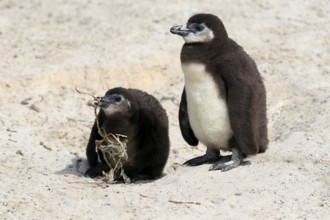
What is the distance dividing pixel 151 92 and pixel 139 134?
235 centimetres

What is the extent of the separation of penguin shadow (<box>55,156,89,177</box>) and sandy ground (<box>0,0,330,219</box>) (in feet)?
0.05

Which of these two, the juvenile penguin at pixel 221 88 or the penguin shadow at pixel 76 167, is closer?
the juvenile penguin at pixel 221 88

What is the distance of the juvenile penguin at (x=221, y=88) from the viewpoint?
6949mm

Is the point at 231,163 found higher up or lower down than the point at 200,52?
lower down

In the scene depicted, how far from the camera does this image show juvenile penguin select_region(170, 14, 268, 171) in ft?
22.8

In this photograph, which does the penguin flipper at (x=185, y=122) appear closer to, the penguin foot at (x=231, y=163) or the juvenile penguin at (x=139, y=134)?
the juvenile penguin at (x=139, y=134)

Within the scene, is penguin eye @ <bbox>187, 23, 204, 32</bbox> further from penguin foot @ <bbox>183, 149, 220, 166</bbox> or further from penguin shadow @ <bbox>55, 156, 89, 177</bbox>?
penguin shadow @ <bbox>55, 156, 89, 177</bbox>

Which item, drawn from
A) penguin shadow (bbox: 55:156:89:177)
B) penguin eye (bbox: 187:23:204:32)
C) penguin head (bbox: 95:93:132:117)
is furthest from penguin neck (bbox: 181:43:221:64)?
penguin shadow (bbox: 55:156:89:177)

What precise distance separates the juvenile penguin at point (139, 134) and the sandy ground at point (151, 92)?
20 centimetres

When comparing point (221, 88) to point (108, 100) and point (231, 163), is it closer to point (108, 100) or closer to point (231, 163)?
point (231, 163)

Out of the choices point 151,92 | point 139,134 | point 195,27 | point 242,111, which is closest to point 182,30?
point 195,27

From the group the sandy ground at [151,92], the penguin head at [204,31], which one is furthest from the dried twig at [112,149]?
the penguin head at [204,31]

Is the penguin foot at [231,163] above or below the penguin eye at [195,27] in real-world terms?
below

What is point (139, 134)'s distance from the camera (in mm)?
7797
